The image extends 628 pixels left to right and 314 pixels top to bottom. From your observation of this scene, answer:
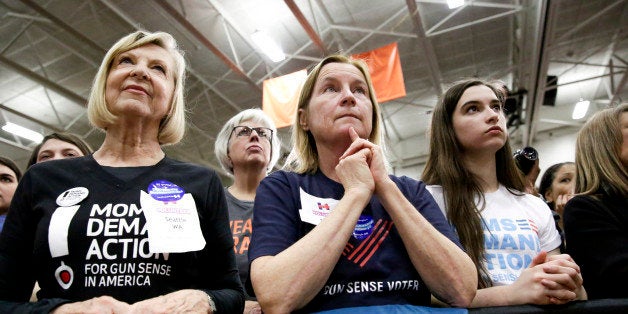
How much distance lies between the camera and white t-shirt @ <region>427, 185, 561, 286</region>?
150 centimetres

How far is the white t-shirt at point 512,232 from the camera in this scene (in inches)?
59.1

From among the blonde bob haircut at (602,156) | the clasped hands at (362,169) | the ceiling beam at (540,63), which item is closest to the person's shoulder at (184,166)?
the clasped hands at (362,169)

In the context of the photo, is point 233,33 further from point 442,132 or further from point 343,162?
point 343,162

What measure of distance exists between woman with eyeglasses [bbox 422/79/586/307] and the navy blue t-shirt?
26cm

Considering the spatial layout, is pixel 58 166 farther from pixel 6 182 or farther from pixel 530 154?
pixel 530 154

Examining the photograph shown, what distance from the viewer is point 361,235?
119 cm

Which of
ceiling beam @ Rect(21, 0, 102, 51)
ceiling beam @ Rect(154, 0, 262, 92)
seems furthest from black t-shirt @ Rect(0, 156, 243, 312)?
ceiling beam @ Rect(21, 0, 102, 51)

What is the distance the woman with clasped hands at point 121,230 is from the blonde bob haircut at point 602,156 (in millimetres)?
1502

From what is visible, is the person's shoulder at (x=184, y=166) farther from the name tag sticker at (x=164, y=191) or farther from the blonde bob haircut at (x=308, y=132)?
the blonde bob haircut at (x=308, y=132)

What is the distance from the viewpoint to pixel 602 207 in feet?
4.86

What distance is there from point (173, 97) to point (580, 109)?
1109 cm

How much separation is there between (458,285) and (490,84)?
52.0 inches

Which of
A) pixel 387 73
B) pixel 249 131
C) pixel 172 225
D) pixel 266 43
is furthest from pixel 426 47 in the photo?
pixel 172 225

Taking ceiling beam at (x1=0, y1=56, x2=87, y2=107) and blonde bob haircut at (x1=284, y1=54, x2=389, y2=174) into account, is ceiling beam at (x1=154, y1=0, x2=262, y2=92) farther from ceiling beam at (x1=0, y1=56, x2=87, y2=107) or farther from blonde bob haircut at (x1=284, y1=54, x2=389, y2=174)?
blonde bob haircut at (x1=284, y1=54, x2=389, y2=174)
